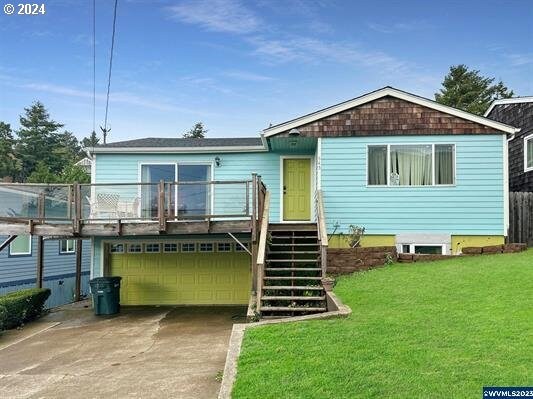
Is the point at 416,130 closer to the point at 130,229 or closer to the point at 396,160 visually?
the point at 396,160

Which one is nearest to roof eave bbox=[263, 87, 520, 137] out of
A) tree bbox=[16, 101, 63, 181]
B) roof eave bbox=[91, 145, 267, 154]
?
roof eave bbox=[91, 145, 267, 154]

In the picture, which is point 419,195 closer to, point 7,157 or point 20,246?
point 20,246

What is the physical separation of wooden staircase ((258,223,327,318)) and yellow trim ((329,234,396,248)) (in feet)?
2.94

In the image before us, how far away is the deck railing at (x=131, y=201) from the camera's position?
1065 cm

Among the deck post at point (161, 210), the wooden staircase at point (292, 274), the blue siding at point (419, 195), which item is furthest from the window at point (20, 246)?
the blue siding at point (419, 195)

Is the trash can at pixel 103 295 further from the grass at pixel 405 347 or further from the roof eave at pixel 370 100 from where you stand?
the grass at pixel 405 347

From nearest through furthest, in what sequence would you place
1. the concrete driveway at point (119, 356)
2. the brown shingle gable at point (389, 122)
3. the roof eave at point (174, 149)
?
1. the concrete driveway at point (119, 356)
2. the brown shingle gable at point (389, 122)
3. the roof eave at point (174, 149)

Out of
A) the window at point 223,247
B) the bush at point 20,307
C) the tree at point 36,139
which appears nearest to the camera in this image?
the bush at point 20,307

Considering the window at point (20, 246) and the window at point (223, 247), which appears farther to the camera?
the window at point (20, 246)

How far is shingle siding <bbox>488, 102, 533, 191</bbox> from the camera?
1520 centimetres

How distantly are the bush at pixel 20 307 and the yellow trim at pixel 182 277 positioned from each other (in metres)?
2.41

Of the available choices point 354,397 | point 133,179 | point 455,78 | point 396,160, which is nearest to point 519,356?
point 354,397

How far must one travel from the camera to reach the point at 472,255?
1138 centimetres

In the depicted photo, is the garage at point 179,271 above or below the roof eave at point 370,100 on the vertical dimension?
below
